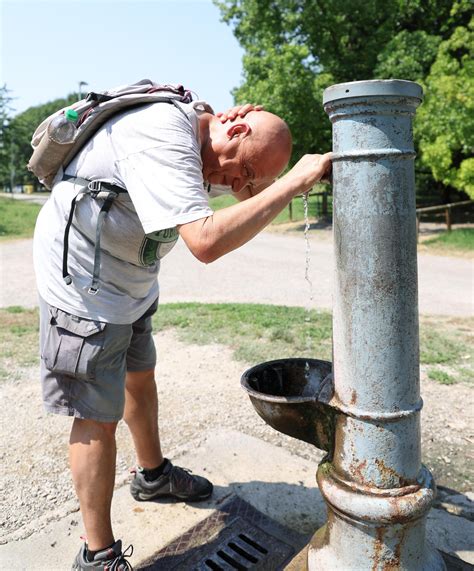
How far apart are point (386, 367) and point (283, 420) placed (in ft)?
1.11

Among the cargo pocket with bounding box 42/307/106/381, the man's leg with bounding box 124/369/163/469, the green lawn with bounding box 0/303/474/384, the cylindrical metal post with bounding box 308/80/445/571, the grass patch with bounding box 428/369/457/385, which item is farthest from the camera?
the green lawn with bounding box 0/303/474/384

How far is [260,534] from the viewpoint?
7.22 ft

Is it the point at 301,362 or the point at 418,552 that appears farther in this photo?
the point at 301,362

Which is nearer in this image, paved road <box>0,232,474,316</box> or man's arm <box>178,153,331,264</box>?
man's arm <box>178,153,331,264</box>

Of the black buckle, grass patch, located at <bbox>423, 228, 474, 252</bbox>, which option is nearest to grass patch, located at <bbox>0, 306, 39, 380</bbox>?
the black buckle

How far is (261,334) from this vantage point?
16.0 feet

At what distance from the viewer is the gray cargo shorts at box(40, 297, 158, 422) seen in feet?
5.92

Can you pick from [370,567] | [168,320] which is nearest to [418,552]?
[370,567]

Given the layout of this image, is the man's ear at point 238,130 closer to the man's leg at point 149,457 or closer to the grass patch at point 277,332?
the man's leg at point 149,457

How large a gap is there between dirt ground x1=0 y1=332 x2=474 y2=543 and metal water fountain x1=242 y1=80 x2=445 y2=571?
118cm

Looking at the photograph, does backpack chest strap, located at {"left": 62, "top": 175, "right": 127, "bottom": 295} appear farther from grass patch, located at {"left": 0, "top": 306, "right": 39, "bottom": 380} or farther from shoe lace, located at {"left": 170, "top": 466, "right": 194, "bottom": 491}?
grass patch, located at {"left": 0, "top": 306, "right": 39, "bottom": 380}

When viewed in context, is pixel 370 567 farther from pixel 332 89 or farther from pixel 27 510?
pixel 27 510

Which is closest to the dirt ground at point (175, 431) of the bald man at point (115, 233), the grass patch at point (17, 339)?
the grass patch at point (17, 339)

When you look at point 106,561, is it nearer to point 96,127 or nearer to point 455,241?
point 96,127
